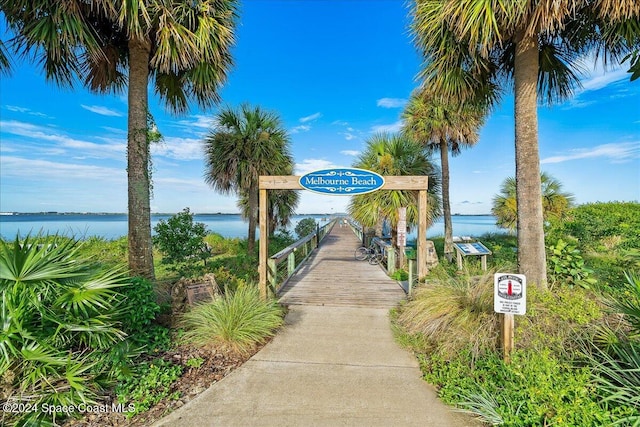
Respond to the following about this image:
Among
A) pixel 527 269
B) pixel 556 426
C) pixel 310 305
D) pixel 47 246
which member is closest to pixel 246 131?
pixel 310 305

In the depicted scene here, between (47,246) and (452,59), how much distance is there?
6614 millimetres

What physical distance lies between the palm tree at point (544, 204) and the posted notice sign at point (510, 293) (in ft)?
39.9

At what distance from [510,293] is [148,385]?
12.8 ft

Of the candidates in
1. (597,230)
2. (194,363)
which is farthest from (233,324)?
(597,230)

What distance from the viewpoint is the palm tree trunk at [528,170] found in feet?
13.6

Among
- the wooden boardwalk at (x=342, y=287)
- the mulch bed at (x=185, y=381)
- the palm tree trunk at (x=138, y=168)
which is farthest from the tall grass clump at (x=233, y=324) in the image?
the wooden boardwalk at (x=342, y=287)

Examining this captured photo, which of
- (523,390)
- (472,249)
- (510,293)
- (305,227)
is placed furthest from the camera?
(305,227)

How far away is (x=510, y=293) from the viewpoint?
289cm

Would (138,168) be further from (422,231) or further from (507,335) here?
(507,335)

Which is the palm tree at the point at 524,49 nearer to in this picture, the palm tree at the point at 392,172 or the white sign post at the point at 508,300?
the white sign post at the point at 508,300

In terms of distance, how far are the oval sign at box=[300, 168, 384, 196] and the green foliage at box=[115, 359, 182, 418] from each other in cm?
361

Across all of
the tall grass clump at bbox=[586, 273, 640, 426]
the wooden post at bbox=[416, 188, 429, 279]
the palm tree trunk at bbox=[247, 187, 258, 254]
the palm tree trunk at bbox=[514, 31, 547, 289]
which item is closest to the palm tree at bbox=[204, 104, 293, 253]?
the palm tree trunk at bbox=[247, 187, 258, 254]

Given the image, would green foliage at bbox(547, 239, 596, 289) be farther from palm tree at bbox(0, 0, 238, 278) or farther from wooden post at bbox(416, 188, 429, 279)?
palm tree at bbox(0, 0, 238, 278)

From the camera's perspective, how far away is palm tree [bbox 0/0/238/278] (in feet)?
13.5
